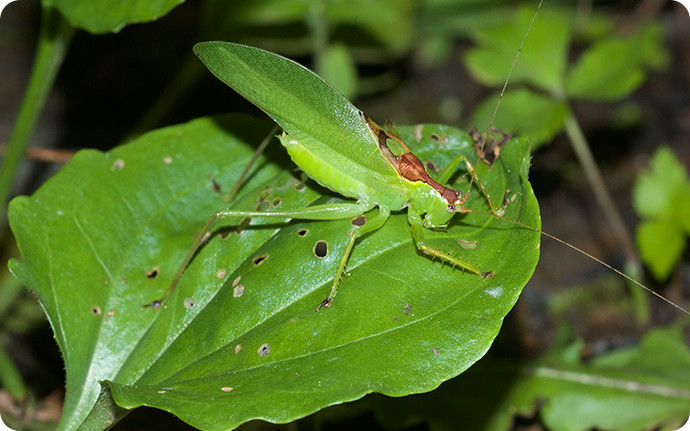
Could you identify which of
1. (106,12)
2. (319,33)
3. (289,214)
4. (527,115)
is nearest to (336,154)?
(289,214)

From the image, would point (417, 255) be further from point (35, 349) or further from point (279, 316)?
point (35, 349)

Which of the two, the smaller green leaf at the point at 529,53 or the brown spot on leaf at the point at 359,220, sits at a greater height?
the brown spot on leaf at the point at 359,220

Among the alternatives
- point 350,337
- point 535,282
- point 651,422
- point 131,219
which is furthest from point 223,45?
point 651,422

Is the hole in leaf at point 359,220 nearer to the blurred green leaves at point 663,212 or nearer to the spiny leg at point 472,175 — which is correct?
the spiny leg at point 472,175

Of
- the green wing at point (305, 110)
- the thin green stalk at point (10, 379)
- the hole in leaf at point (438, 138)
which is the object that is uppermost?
the green wing at point (305, 110)

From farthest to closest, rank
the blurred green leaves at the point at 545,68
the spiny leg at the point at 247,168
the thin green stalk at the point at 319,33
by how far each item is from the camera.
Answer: the thin green stalk at the point at 319,33
the blurred green leaves at the point at 545,68
the spiny leg at the point at 247,168

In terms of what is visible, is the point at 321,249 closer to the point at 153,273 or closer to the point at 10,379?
the point at 153,273

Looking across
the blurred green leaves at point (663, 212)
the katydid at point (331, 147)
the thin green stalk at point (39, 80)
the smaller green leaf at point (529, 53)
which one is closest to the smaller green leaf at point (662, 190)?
the blurred green leaves at point (663, 212)

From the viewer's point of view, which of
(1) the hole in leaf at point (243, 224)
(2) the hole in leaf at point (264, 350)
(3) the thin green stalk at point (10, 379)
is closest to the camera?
(2) the hole in leaf at point (264, 350)
